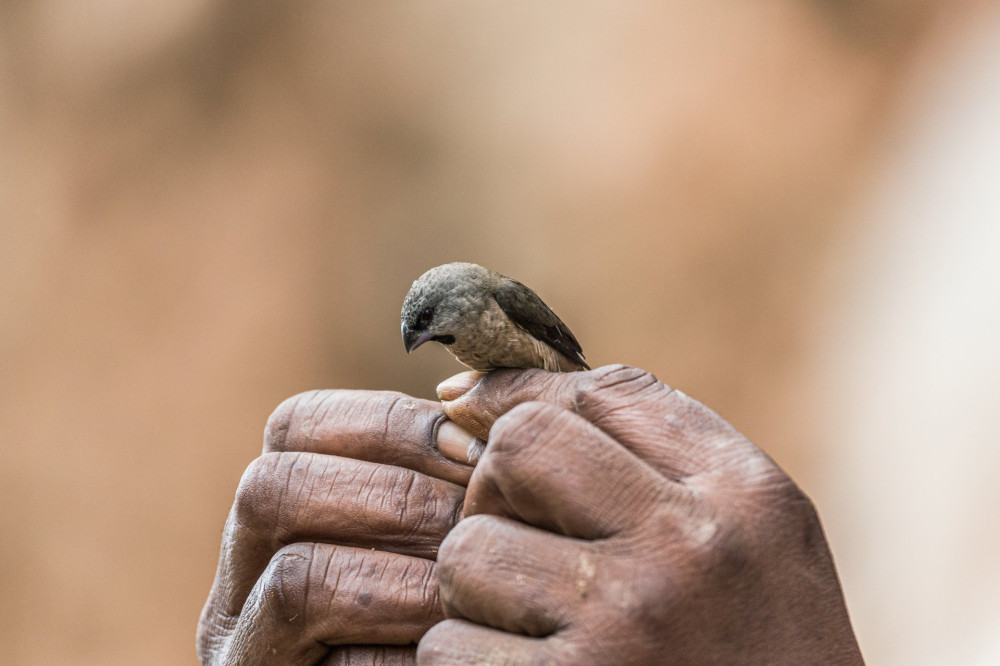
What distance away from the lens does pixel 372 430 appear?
1.56 m

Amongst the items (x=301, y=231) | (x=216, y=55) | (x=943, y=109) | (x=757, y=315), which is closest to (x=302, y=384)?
(x=301, y=231)

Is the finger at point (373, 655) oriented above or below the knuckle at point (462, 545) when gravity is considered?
below

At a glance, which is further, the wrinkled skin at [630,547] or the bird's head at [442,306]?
the bird's head at [442,306]

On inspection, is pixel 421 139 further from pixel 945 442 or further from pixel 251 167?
pixel 945 442

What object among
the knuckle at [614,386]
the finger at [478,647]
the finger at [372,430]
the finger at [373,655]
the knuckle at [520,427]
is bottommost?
the finger at [373,655]

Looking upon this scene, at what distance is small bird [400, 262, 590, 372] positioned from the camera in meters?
1.75

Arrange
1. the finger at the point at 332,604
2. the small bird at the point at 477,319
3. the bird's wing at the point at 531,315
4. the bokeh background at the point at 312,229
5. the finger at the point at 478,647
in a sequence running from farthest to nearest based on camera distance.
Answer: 1. the bokeh background at the point at 312,229
2. the bird's wing at the point at 531,315
3. the small bird at the point at 477,319
4. the finger at the point at 332,604
5. the finger at the point at 478,647

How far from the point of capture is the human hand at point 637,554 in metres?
0.98

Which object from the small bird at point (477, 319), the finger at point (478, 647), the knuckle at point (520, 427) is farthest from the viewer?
the small bird at point (477, 319)

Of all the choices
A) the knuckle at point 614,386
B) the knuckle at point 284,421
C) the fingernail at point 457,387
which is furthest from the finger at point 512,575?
the knuckle at point 284,421

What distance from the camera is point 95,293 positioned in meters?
3.15

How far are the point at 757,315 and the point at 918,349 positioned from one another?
1.86 feet

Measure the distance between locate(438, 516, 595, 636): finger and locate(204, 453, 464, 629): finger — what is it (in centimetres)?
38

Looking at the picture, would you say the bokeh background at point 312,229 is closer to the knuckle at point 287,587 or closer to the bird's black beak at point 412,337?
the bird's black beak at point 412,337
